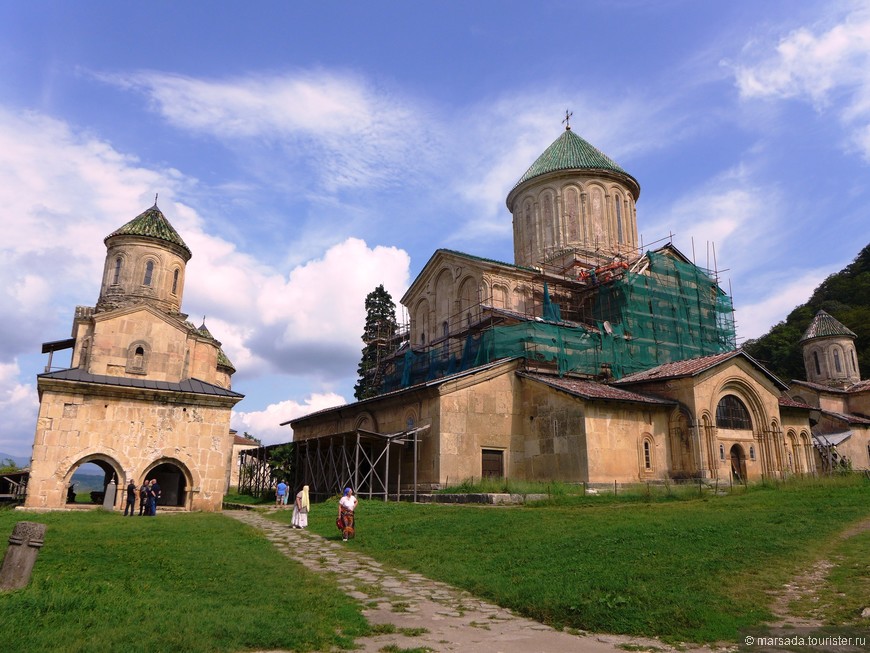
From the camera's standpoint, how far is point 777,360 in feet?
175

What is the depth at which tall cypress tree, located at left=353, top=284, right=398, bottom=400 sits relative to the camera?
41875 mm

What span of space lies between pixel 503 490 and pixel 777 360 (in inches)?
1731

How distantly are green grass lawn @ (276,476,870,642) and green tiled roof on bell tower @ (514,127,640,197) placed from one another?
2190 centimetres

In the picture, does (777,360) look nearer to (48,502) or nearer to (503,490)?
(503,490)

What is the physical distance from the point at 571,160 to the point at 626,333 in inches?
470

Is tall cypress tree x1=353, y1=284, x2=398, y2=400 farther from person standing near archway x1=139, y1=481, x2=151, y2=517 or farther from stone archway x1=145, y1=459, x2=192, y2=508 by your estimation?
person standing near archway x1=139, y1=481, x2=151, y2=517

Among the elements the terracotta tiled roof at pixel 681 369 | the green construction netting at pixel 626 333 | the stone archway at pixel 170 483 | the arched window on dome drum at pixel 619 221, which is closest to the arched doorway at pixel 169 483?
the stone archway at pixel 170 483

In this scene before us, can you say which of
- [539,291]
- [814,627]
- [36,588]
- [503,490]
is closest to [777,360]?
[539,291]

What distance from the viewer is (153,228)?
24.7 meters

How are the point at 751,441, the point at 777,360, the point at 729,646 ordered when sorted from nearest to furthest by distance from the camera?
the point at 729,646, the point at 751,441, the point at 777,360

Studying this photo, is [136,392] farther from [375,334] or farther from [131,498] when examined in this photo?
[375,334]

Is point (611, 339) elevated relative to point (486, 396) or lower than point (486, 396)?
elevated

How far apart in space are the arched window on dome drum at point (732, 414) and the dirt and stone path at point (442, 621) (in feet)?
56.4

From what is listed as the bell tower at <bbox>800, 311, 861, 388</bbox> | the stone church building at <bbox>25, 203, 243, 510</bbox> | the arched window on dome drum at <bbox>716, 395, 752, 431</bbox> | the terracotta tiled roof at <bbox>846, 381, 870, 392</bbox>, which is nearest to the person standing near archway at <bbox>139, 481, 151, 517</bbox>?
the stone church building at <bbox>25, 203, 243, 510</bbox>
